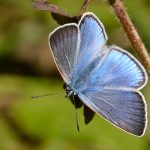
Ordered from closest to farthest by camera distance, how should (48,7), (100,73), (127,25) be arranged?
(127,25) < (48,7) < (100,73)

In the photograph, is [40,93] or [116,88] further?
[40,93]

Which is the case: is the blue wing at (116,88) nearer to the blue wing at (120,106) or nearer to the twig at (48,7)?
the blue wing at (120,106)

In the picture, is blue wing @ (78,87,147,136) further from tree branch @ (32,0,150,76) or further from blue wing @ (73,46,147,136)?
tree branch @ (32,0,150,76)

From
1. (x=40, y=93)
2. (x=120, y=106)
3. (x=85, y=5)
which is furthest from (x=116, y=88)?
(x=40, y=93)

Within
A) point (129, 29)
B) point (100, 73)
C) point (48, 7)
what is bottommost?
point (100, 73)

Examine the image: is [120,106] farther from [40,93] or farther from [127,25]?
[40,93]

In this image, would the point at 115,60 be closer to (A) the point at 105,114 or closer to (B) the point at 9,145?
(A) the point at 105,114

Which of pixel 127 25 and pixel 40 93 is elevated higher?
pixel 127 25

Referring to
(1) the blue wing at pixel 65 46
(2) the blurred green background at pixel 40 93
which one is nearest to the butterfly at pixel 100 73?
(1) the blue wing at pixel 65 46
